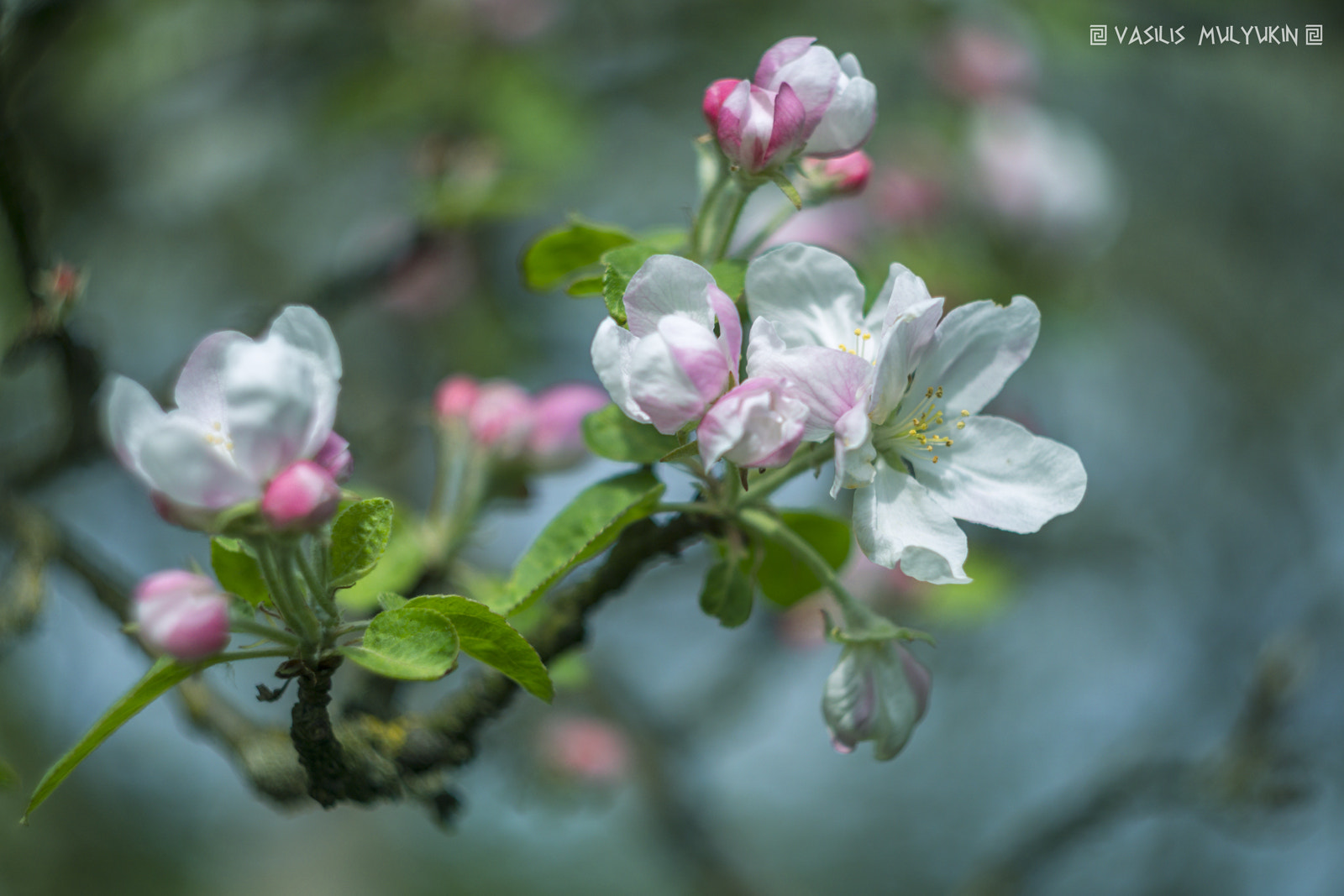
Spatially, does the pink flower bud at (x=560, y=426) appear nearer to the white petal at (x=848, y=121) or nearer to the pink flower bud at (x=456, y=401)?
the pink flower bud at (x=456, y=401)

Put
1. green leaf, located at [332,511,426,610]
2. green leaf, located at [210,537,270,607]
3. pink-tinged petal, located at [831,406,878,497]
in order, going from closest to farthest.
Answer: pink-tinged petal, located at [831,406,878,497] → green leaf, located at [210,537,270,607] → green leaf, located at [332,511,426,610]

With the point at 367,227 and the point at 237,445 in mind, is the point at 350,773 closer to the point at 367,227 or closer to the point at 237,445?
the point at 237,445

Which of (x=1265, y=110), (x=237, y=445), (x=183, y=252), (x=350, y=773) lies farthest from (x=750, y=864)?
(x=1265, y=110)

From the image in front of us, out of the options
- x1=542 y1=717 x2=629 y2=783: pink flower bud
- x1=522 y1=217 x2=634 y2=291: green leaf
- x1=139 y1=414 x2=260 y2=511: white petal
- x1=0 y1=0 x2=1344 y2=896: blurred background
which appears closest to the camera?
x1=139 y1=414 x2=260 y2=511: white petal

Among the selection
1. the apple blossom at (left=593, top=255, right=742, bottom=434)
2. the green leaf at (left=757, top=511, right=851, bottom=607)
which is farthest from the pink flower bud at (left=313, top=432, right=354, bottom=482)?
the green leaf at (left=757, top=511, right=851, bottom=607)

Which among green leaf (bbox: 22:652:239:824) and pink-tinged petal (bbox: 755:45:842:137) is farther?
pink-tinged petal (bbox: 755:45:842:137)

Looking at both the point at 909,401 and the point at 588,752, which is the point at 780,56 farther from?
the point at 588,752

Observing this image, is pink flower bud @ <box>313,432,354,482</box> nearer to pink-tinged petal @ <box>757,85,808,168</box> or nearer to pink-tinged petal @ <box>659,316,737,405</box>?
pink-tinged petal @ <box>659,316,737,405</box>

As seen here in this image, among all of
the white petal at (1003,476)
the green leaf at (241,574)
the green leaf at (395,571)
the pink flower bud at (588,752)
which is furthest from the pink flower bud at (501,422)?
the pink flower bud at (588,752)
